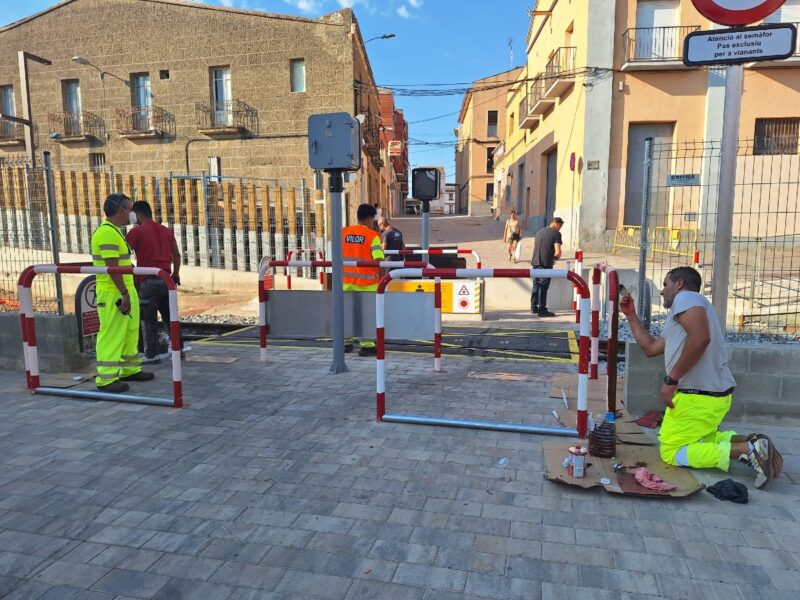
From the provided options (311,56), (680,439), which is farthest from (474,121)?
(680,439)

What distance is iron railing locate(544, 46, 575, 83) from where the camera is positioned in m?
18.5

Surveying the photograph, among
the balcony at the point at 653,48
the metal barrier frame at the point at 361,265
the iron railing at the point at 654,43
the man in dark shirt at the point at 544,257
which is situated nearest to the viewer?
the metal barrier frame at the point at 361,265

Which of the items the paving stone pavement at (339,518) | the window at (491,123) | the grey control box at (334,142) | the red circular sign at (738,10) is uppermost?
the window at (491,123)

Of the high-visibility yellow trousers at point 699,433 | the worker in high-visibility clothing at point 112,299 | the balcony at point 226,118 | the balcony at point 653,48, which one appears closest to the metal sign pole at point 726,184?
the high-visibility yellow trousers at point 699,433

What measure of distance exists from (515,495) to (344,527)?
1042 millimetres

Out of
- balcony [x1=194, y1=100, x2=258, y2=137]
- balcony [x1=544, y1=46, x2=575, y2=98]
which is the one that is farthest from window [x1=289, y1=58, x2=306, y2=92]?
balcony [x1=544, y1=46, x2=575, y2=98]

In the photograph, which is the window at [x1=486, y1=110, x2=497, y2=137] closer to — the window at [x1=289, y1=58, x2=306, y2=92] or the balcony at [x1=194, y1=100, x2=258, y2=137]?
the window at [x1=289, y1=58, x2=306, y2=92]

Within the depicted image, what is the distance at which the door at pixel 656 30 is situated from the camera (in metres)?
16.8

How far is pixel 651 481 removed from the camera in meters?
3.29

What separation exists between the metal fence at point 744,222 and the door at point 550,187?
49.9 feet

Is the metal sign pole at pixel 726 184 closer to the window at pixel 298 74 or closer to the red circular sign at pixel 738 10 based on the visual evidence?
the red circular sign at pixel 738 10

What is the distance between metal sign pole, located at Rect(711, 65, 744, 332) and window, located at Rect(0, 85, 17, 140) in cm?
2852

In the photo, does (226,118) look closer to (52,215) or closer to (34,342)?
(52,215)

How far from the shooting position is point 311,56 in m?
19.5
